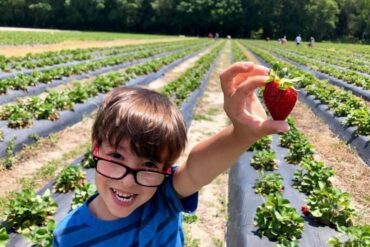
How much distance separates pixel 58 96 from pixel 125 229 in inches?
388

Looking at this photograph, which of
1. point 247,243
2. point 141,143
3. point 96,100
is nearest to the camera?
point 141,143

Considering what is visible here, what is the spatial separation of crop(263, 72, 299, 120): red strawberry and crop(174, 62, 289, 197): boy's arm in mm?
52

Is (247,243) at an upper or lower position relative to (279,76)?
lower

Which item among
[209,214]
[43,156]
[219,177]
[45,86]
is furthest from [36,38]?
[209,214]

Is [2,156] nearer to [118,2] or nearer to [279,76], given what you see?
[279,76]

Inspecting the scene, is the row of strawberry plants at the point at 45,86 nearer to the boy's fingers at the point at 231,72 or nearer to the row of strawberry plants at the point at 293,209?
the row of strawberry plants at the point at 293,209

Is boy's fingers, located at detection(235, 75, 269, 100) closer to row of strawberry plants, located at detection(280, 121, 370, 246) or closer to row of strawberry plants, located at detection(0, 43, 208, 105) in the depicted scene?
row of strawberry plants, located at detection(280, 121, 370, 246)

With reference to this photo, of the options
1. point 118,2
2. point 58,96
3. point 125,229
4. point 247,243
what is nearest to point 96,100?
point 58,96

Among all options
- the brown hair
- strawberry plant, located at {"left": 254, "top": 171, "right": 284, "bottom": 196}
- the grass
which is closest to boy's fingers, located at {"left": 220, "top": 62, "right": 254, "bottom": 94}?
the brown hair

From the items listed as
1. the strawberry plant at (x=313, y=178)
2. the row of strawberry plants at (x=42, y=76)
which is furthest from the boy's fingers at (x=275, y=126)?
the row of strawberry plants at (x=42, y=76)

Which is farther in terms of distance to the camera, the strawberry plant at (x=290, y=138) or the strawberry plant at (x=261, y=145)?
the strawberry plant at (x=290, y=138)

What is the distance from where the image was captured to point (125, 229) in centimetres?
251

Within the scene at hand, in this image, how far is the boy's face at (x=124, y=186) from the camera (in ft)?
7.70

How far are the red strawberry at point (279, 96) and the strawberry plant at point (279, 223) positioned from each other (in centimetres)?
361
